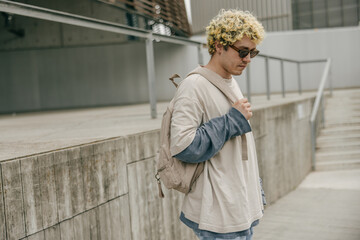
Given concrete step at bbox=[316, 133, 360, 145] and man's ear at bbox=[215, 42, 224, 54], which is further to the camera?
concrete step at bbox=[316, 133, 360, 145]

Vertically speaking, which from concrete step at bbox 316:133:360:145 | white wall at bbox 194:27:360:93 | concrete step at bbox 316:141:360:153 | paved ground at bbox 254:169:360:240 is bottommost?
paved ground at bbox 254:169:360:240

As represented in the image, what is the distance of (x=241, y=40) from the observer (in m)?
2.18

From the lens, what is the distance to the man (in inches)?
80.9

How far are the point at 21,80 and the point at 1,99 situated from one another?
31.0 inches

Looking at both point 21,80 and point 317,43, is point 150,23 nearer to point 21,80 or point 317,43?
point 21,80

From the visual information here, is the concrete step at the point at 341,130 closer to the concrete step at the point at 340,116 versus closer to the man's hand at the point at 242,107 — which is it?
the concrete step at the point at 340,116

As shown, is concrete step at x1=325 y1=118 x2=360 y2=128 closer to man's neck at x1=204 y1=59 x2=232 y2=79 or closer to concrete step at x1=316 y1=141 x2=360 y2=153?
concrete step at x1=316 y1=141 x2=360 y2=153

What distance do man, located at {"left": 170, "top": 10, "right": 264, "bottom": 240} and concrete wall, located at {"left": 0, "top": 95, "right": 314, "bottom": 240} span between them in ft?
2.61

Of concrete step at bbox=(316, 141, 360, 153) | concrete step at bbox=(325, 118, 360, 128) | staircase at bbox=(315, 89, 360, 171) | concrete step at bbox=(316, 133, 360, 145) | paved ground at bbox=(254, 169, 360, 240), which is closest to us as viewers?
paved ground at bbox=(254, 169, 360, 240)

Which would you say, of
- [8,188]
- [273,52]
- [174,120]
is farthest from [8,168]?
[273,52]

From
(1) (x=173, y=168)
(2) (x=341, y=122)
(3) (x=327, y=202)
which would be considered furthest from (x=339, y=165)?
(1) (x=173, y=168)

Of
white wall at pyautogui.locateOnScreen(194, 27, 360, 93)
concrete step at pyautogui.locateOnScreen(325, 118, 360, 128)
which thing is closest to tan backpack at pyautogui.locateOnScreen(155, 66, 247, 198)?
concrete step at pyautogui.locateOnScreen(325, 118, 360, 128)

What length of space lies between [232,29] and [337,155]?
26.4 ft

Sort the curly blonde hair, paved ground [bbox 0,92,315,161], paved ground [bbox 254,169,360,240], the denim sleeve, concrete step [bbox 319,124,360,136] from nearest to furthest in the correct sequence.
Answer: the denim sleeve → the curly blonde hair → paved ground [bbox 0,92,315,161] → paved ground [bbox 254,169,360,240] → concrete step [bbox 319,124,360,136]
